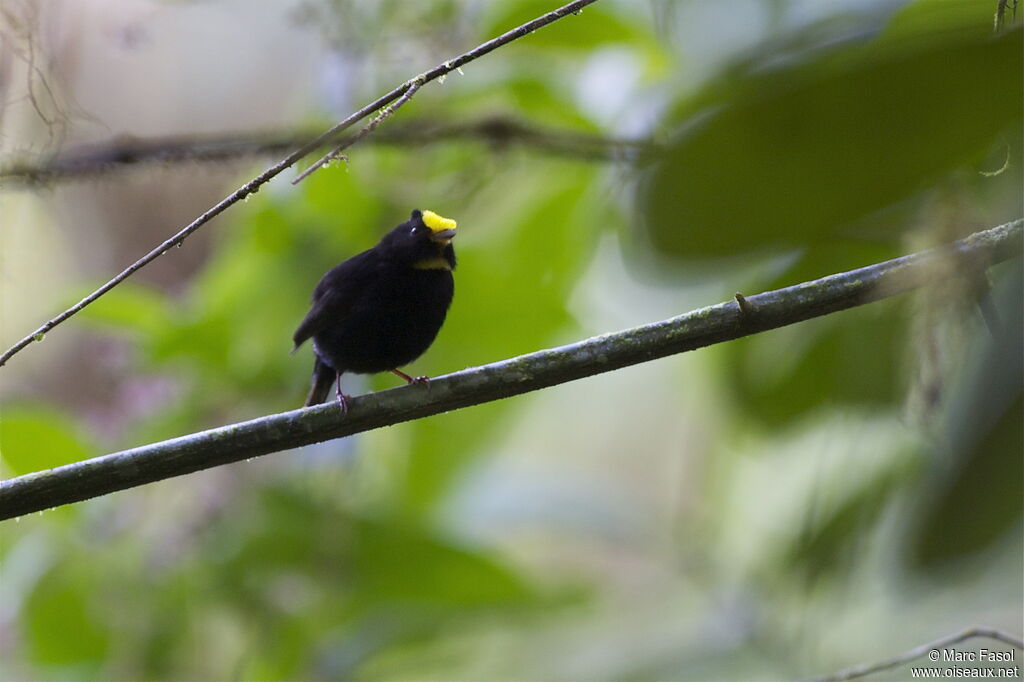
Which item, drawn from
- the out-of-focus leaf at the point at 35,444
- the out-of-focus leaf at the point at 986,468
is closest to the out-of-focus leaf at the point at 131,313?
the out-of-focus leaf at the point at 35,444

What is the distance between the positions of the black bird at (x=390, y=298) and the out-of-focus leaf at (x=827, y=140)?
86 centimetres

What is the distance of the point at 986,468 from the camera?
766mm

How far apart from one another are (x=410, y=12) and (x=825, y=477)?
Answer: 1360mm

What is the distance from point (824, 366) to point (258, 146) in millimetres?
1045

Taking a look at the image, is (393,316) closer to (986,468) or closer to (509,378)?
(509,378)

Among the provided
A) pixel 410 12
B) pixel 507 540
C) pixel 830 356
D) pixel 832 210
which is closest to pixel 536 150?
pixel 410 12

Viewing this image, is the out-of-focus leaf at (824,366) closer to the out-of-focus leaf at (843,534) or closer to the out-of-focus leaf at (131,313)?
the out-of-focus leaf at (843,534)

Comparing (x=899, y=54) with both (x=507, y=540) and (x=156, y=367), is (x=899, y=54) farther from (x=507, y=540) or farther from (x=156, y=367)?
(x=507, y=540)

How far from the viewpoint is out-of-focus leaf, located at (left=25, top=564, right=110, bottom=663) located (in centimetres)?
224

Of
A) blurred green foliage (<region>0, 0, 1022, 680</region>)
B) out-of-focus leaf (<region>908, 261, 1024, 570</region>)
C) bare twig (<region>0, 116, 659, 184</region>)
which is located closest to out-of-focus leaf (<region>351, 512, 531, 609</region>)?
blurred green foliage (<region>0, 0, 1022, 680</region>)

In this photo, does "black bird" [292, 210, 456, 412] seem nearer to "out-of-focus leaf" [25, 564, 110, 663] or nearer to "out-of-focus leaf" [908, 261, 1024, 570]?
"out-of-focus leaf" [25, 564, 110, 663]

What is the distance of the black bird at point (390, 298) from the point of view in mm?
1810

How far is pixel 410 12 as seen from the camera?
2.20 m

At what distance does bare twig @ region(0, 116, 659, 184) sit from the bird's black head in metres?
0.15
